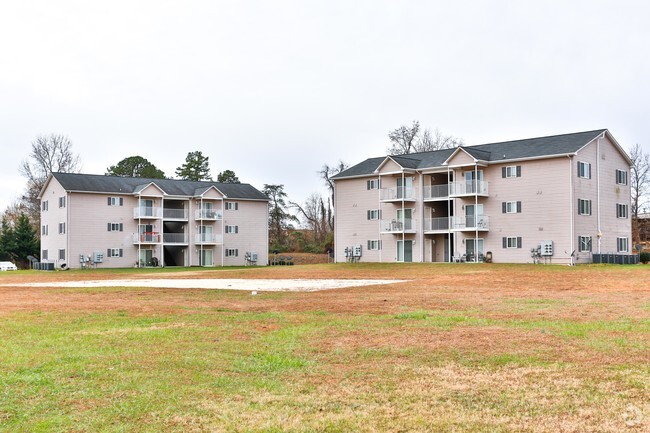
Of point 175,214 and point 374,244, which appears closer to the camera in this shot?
point 374,244

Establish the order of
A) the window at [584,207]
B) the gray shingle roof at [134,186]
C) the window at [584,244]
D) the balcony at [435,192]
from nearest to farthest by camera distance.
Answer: the window at [584,244], the window at [584,207], the balcony at [435,192], the gray shingle roof at [134,186]

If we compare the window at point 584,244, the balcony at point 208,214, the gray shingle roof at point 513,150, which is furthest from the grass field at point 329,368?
the balcony at point 208,214

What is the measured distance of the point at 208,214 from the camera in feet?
216

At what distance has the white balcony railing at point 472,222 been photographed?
47.9 metres

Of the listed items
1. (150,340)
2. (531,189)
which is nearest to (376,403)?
(150,340)

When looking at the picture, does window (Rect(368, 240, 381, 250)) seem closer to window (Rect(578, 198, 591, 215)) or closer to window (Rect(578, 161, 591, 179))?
window (Rect(578, 198, 591, 215))

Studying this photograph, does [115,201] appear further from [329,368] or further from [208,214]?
[329,368]

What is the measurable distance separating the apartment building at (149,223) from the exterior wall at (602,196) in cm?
3462

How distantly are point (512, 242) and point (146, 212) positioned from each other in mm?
33452

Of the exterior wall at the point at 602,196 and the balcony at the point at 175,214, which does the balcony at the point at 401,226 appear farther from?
the balcony at the point at 175,214

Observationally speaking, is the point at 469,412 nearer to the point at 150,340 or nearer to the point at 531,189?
the point at 150,340

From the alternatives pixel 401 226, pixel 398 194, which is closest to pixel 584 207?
pixel 401 226

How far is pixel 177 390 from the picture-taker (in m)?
7.79

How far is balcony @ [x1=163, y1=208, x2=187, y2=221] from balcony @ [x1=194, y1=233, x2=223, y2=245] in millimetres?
2354
